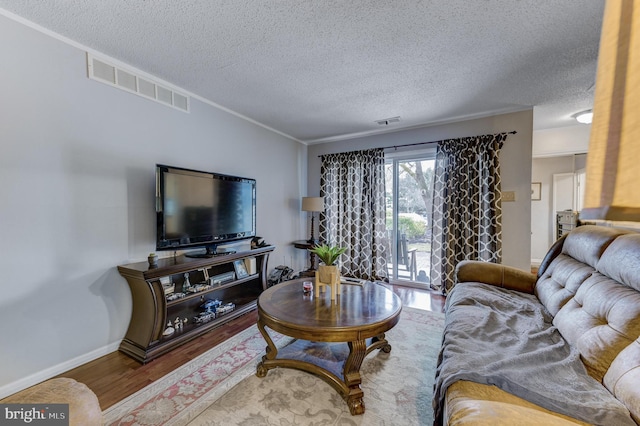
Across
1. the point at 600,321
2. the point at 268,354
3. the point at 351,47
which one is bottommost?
the point at 268,354

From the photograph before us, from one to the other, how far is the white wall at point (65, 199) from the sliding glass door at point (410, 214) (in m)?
3.06

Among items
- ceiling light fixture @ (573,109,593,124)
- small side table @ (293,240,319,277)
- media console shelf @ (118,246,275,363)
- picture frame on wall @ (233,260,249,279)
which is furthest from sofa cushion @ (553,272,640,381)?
small side table @ (293,240,319,277)

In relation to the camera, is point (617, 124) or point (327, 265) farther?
point (327, 265)

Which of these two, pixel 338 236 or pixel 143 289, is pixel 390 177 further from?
pixel 143 289

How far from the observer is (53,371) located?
1.90 m

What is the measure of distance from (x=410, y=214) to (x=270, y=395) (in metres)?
3.18

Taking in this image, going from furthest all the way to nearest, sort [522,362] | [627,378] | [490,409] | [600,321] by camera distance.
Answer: [600,321]
[522,362]
[627,378]
[490,409]

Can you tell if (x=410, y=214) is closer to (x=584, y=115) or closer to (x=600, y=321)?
(x=584, y=115)

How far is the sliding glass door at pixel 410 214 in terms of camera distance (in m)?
3.99

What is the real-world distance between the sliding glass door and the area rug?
2.00 meters

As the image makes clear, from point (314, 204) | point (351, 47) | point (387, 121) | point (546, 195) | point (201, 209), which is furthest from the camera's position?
point (546, 195)

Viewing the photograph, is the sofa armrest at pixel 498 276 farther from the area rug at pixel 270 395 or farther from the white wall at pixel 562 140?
the white wall at pixel 562 140

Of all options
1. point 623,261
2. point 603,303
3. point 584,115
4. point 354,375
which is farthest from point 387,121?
point 354,375

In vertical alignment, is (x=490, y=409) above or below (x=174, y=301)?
above
